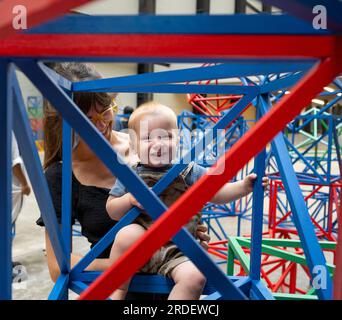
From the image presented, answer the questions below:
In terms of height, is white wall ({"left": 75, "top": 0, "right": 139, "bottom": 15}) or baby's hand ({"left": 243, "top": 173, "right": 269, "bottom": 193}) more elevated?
white wall ({"left": 75, "top": 0, "right": 139, "bottom": 15})

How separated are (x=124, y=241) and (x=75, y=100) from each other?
59 centimetres

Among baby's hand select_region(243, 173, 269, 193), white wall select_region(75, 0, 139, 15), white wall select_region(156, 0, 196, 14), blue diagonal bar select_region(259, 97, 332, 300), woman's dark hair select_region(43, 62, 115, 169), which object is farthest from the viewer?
white wall select_region(156, 0, 196, 14)

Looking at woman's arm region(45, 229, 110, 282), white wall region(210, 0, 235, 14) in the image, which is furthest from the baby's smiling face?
white wall region(210, 0, 235, 14)

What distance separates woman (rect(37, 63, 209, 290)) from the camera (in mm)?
1444

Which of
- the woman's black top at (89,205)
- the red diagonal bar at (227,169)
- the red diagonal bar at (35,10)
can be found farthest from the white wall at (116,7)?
the red diagonal bar at (227,169)

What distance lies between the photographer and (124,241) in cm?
125

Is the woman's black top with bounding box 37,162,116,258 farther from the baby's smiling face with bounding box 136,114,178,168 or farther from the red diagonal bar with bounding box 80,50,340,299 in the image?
the red diagonal bar with bounding box 80,50,340,299

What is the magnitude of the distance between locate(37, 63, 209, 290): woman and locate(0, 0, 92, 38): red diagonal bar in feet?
2.76

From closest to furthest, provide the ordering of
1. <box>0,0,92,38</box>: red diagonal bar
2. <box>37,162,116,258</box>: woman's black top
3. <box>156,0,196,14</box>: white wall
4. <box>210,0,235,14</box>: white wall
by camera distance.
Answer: <box>0,0,92,38</box>: red diagonal bar, <box>37,162,116,258</box>: woman's black top, <box>156,0,196,14</box>: white wall, <box>210,0,235,14</box>: white wall

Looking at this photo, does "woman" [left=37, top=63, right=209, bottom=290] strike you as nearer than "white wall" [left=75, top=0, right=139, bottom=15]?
Yes

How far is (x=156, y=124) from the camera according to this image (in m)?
1.25

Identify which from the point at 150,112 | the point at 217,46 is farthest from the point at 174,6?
the point at 217,46

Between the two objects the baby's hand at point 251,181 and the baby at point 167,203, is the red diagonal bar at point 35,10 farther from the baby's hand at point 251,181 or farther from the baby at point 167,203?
the baby's hand at point 251,181

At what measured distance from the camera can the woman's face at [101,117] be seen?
142 centimetres
